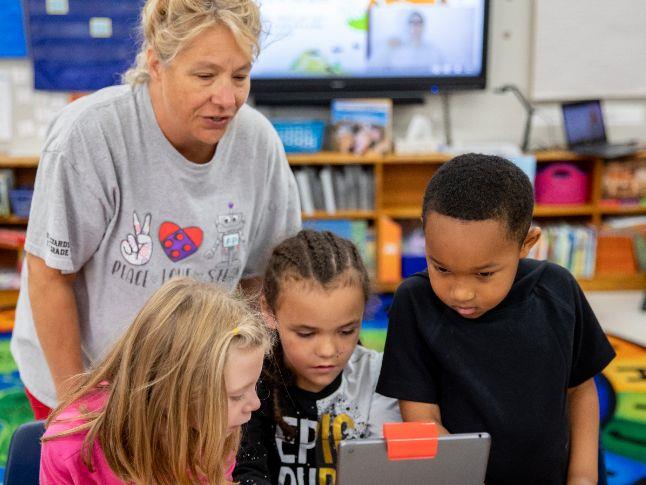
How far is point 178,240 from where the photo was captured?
4.27ft

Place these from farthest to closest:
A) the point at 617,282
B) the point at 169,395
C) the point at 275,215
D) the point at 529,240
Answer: the point at 617,282, the point at 275,215, the point at 529,240, the point at 169,395

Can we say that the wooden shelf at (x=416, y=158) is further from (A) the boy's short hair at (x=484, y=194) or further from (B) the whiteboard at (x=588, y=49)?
(A) the boy's short hair at (x=484, y=194)

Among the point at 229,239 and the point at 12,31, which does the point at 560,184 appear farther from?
the point at 12,31

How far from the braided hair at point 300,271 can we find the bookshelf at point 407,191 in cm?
237

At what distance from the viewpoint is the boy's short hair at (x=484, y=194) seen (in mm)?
996

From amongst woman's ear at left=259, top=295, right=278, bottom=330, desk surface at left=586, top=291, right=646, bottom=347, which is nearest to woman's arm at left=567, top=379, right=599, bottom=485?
woman's ear at left=259, top=295, right=278, bottom=330

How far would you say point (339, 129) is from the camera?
3.75 meters

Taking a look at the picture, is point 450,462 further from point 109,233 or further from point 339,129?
point 339,129

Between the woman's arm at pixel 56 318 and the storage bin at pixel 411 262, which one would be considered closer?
the woman's arm at pixel 56 318

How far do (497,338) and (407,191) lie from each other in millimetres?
2929

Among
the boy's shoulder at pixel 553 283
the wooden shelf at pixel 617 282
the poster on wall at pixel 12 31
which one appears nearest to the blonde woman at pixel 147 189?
the boy's shoulder at pixel 553 283

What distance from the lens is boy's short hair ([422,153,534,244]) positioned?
1.00m

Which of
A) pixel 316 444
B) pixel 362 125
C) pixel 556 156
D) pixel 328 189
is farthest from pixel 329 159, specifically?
pixel 316 444

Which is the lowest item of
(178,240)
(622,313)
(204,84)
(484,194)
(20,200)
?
(622,313)
